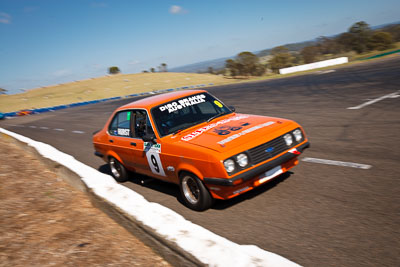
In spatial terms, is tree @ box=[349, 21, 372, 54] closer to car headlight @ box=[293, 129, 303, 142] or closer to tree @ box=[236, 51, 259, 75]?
tree @ box=[236, 51, 259, 75]

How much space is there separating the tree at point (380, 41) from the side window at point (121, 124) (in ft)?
150

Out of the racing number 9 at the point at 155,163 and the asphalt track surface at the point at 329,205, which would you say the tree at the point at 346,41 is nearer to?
the asphalt track surface at the point at 329,205

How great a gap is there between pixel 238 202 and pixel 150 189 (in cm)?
179

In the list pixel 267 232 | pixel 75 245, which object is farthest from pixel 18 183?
pixel 267 232

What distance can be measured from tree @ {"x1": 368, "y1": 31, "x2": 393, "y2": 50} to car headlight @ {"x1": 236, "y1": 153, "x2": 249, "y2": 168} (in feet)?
152

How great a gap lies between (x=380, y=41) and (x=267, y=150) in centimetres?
4711

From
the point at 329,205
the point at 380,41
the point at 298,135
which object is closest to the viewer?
the point at 329,205

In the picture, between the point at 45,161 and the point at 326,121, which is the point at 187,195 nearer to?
the point at 45,161

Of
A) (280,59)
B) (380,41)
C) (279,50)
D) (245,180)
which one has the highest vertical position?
(279,50)

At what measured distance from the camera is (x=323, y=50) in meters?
53.2

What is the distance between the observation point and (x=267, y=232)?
3.46 m

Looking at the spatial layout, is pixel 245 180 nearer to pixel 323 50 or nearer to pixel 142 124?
pixel 142 124

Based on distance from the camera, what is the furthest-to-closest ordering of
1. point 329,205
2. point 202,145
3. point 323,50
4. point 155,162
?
1. point 323,50
2. point 155,162
3. point 202,145
4. point 329,205

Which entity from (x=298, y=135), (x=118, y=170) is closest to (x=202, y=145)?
(x=298, y=135)
